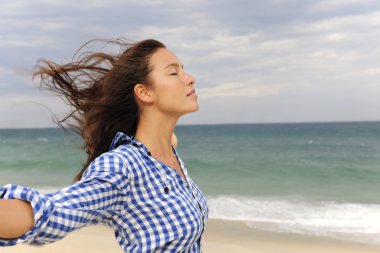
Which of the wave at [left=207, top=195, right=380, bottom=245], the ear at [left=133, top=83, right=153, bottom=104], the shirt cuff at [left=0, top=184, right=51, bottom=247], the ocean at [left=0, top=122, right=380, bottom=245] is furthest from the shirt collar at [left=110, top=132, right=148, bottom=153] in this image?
the wave at [left=207, top=195, right=380, bottom=245]

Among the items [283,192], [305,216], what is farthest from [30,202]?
[283,192]

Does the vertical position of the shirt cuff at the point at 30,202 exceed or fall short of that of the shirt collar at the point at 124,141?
it falls short

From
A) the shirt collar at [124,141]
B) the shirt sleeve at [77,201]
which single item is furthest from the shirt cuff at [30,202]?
the shirt collar at [124,141]

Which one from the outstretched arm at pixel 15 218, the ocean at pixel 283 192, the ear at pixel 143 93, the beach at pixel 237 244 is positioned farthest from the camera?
the ocean at pixel 283 192

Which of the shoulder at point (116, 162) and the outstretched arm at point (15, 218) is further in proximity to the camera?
the shoulder at point (116, 162)

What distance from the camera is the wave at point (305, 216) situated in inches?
333

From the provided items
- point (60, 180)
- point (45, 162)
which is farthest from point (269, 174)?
point (45, 162)

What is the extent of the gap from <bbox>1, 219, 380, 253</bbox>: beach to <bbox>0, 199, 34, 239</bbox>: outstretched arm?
225 inches

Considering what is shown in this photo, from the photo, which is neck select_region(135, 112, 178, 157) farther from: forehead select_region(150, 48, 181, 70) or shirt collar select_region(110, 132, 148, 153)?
forehead select_region(150, 48, 181, 70)

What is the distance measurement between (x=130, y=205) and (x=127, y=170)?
4.9 inches

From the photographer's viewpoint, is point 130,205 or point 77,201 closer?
point 77,201

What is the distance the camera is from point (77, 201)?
4.66 ft

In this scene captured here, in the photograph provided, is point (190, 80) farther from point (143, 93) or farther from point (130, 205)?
point (130, 205)

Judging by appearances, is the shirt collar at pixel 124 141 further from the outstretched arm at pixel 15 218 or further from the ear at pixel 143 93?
the outstretched arm at pixel 15 218
